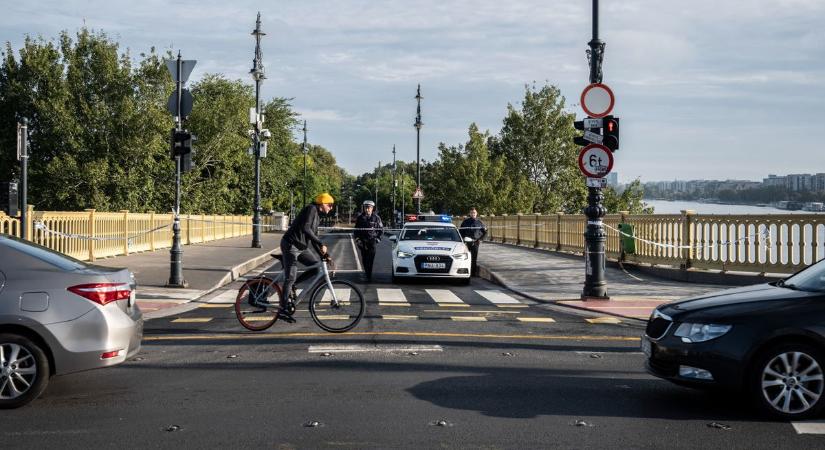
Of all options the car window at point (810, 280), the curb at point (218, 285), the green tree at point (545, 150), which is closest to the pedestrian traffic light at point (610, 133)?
the curb at point (218, 285)

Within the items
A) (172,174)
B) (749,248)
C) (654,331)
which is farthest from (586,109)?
(172,174)

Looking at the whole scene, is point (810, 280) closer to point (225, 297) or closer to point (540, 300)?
point (540, 300)

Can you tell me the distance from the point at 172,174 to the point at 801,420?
5300 centimetres

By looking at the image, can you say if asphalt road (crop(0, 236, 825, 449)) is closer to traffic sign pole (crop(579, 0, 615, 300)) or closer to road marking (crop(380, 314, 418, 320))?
road marking (crop(380, 314, 418, 320))

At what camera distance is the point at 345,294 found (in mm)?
11055

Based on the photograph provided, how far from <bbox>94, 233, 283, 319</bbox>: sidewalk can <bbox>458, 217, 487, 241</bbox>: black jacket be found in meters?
5.98

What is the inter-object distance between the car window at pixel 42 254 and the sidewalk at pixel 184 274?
18.2 ft

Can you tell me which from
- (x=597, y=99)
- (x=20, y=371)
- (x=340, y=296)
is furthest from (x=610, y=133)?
(x=20, y=371)

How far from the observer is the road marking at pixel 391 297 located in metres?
14.7

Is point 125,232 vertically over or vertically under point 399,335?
over

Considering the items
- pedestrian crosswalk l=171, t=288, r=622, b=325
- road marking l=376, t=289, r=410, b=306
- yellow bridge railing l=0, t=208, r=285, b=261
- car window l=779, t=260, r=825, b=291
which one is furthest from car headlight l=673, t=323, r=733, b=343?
yellow bridge railing l=0, t=208, r=285, b=261

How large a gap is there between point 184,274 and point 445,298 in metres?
7.27

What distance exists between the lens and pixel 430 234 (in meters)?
20.7

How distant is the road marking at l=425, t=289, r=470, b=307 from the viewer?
14.8 metres
